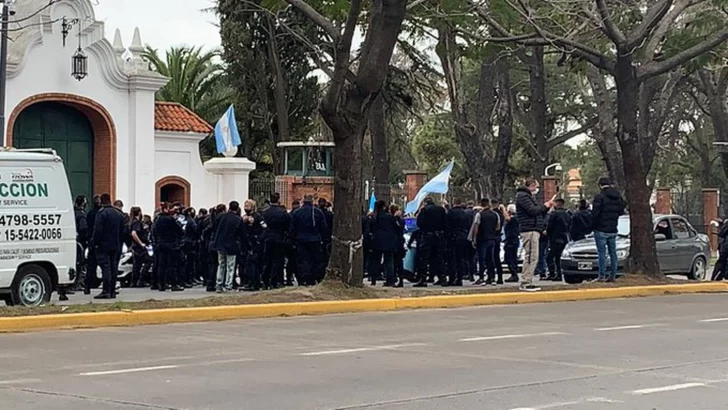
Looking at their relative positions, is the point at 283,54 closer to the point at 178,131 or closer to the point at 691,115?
the point at 178,131

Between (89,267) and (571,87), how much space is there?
40547 mm

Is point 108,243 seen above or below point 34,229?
below

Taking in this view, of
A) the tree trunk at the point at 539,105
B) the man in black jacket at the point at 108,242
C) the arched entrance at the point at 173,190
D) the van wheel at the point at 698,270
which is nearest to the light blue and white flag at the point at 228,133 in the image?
the arched entrance at the point at 173,190

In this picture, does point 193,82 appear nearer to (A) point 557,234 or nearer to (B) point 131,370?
(A) point 557,234

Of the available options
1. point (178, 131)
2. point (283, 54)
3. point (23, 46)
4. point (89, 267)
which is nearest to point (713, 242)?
point (283, 54)

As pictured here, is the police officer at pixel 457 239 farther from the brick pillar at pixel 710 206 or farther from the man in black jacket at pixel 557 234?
the brick pillar at pixel 710 206

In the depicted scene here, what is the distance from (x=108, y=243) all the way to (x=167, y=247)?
8.02ft

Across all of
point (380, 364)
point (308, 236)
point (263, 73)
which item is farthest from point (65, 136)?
point (380, 364)

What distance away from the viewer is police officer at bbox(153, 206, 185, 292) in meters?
21.1

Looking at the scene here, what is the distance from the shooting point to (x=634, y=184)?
22.4 m

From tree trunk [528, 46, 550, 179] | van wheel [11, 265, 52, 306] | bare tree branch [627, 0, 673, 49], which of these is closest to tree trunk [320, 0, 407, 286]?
van wheel [11, 265, 52, 306]

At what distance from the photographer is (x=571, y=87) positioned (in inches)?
2255

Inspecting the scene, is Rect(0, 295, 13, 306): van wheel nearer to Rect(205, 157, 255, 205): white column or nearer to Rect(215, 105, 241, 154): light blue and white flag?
Rect(205, 157, 255, 205): white column

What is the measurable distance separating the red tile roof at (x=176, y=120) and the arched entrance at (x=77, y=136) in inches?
66.0
